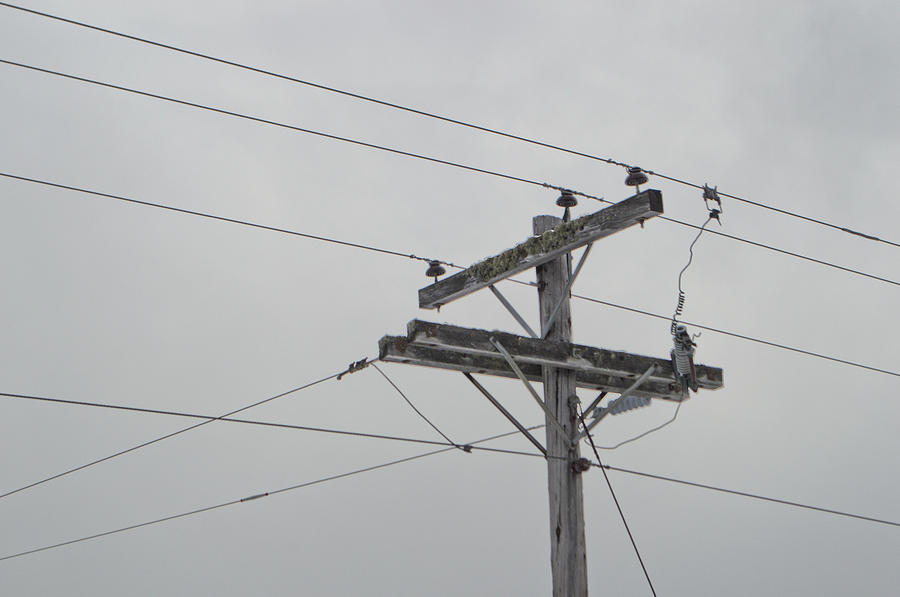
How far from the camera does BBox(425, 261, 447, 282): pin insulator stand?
36.6ft

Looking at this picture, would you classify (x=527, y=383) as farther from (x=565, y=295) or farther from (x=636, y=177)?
(x=636, y=177)

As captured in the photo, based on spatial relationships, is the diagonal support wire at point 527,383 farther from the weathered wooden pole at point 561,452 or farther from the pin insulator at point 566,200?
the pin insulator at point 566,200

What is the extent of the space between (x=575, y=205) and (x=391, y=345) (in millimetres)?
2472

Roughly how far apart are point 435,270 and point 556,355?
1.61 m

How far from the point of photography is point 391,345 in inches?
381

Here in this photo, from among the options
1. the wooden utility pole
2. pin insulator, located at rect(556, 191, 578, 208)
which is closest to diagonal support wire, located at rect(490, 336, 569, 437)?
the wooden utility pole

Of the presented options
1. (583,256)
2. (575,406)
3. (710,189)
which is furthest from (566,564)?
(710,189)

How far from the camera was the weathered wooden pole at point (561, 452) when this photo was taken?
9.72 m

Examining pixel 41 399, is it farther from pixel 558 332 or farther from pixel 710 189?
pixel 710 189

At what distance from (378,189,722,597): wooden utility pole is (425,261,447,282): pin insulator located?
0.41 ft

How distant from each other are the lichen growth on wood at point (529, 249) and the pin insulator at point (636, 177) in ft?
1.48

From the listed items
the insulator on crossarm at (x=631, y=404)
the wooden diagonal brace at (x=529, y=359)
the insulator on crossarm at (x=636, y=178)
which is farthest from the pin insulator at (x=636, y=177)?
the insulator on crossarm at (x=631, y=404)

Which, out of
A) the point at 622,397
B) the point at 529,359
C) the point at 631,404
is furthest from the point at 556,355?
the point at 631,404

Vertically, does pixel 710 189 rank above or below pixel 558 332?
above
